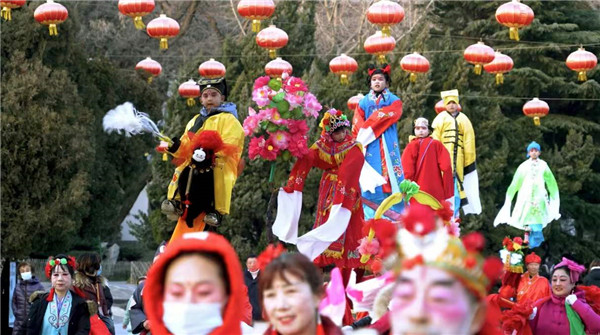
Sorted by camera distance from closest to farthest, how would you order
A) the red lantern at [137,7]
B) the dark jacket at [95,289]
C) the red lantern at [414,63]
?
the dark jacket at [95,289]
the red lantern at [137,7]
the red lantern at [414,63]

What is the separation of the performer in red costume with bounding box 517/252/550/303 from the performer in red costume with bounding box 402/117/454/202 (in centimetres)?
111

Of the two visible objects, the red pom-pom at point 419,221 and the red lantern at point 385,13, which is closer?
the red pom-pom at point 419,221

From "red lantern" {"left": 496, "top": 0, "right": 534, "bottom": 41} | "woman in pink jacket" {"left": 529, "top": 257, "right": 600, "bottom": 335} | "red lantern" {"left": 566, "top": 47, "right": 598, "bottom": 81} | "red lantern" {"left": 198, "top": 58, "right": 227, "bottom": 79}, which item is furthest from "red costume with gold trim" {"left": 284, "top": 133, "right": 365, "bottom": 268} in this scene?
"red lantern" {"left": 566, "top": 47, "right": 598, "bottom": 81}

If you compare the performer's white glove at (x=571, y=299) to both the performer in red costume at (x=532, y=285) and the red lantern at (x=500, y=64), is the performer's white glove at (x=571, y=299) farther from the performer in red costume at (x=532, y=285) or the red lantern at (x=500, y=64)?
the red lantern at (x=500, y=64)

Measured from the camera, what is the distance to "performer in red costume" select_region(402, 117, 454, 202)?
1240 centimetres

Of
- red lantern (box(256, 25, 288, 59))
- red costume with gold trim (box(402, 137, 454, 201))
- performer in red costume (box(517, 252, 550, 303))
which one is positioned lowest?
performer in red costume (box(517, 252, 550, 303))

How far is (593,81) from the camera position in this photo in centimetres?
2456

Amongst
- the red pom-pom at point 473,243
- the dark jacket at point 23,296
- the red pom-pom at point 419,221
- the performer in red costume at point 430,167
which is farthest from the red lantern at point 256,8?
the red pom-pom at point 419,221

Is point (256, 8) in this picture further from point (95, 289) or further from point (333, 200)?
point (95, 289)

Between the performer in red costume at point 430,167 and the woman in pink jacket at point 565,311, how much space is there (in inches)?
96.6

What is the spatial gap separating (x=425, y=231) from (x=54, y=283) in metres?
5.99

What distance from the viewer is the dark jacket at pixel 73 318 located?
8.77 m

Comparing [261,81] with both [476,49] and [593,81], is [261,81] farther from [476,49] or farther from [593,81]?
[593,81]

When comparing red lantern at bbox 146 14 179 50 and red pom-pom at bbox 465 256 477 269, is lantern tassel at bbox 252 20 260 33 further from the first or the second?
red pom-pom at bbox 465 256 477 269
